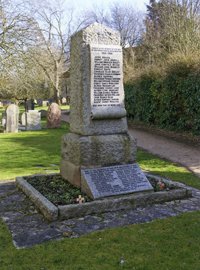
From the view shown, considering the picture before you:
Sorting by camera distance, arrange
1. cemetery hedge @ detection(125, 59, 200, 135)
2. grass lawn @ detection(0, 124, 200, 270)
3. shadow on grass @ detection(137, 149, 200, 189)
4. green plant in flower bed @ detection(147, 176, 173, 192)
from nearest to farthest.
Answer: grass lawn @ detection(0, 124, 200, 270) → green plant in flower bed @ detection(147, 176, 173, 192) → shadow on grass @ detection(137, 149, 200, 189) → cemetery hedge @ detection(125, 59, 200, 135)

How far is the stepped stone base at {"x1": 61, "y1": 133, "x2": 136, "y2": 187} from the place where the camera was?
5.96 metres

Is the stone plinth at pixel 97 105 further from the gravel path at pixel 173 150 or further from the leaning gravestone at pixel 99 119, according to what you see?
the gravel path at pixel 173 150

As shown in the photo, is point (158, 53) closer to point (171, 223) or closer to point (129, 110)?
point (129, 110)

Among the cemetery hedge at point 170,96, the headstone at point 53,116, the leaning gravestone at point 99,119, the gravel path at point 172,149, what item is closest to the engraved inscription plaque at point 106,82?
the leaning gravestone at point 99,119

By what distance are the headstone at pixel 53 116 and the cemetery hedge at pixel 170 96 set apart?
4.71 m

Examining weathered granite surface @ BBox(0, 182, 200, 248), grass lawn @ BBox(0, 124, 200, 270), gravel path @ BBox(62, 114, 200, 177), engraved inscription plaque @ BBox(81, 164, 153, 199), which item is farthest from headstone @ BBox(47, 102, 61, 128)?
grass lawn @ BBox(0, 124, 200, 270)

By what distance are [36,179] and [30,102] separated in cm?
2399

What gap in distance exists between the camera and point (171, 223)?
16.0 feet

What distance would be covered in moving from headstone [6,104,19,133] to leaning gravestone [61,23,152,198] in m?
13.2

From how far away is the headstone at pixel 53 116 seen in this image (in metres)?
20.4

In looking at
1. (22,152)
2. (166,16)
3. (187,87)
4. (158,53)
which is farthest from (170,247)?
(166,16)

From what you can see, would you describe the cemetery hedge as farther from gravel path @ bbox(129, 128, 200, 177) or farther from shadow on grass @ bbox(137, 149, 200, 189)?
shadow on grass @ bbox(137, 149, 200, 189)

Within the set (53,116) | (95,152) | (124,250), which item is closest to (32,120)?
(53,116)

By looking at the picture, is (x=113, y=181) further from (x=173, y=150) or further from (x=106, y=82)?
(x=173, y=150)
